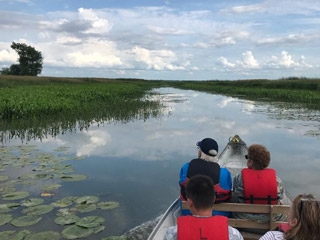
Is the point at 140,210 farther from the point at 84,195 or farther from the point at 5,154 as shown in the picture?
the point at 5,154

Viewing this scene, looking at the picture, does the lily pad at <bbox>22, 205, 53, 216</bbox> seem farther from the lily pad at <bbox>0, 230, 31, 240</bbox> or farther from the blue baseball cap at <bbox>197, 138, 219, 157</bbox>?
the blue baseball cap at <bbox>197, 138, 219, 157</bbox>

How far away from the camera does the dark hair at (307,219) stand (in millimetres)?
1912

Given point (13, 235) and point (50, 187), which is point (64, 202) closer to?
point (50, 187)

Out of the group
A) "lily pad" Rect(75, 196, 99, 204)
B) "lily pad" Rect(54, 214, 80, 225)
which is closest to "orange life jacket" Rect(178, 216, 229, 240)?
"lily pad" Rect(54, 214, 80, 225)

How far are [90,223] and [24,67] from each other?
75008mm

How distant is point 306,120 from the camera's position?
16500mm

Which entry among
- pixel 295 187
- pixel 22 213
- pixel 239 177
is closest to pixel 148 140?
pixel 295 187

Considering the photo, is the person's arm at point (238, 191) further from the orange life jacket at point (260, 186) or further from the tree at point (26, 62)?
the tree at point (26, 62)

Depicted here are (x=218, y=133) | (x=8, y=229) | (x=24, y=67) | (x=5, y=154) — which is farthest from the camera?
(x=24, y=67)

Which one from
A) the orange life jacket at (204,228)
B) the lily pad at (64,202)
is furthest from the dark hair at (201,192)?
the lily pad at (64,202)

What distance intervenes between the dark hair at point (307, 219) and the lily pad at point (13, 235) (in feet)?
13.3

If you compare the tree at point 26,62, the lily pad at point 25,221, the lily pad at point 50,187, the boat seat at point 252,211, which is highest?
the tree at point 26,62

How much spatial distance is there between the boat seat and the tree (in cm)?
7649

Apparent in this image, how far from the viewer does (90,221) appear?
5.05 m
